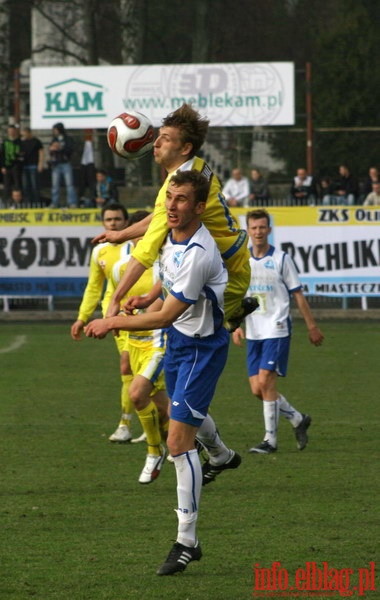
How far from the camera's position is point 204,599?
21.1ft

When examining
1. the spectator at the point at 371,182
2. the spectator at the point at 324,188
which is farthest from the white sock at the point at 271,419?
the spectator at the point at 371,182

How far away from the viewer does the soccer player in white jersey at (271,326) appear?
11.1 meters

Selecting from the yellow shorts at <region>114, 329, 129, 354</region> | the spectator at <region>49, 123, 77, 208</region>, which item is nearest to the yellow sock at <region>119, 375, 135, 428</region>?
the yellow shorts at <region>114, 329, 129, 354</region>

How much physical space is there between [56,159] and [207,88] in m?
4.58

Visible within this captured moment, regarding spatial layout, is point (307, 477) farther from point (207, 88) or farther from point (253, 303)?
point (207, 88)

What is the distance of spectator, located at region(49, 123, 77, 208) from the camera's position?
27125 mm

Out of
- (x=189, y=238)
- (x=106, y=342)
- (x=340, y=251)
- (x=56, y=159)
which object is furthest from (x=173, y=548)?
(x=56, y=159)

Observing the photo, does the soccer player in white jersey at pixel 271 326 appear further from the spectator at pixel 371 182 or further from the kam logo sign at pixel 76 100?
the kam logo sign at pixel 76 100

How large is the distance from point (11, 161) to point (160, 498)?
62.4 ft

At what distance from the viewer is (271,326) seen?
36.5 feet

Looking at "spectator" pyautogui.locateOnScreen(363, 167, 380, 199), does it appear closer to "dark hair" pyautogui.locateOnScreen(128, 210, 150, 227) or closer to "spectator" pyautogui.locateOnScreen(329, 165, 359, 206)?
"spectator" pyautogui.locateOnScreen(329, 165, 359, 206)

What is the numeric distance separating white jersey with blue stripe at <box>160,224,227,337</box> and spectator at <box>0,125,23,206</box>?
20138mm

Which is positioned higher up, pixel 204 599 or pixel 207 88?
pixel 207 88

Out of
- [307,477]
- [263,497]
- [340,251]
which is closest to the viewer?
[263,497]
